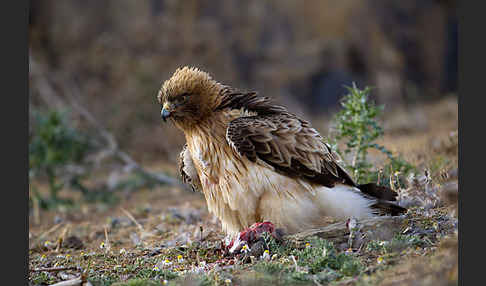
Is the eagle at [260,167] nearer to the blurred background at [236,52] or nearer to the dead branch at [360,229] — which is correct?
the dead branch at [360,229]

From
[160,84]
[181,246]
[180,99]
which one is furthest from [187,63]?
[181,246]

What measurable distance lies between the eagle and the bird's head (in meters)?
0.01

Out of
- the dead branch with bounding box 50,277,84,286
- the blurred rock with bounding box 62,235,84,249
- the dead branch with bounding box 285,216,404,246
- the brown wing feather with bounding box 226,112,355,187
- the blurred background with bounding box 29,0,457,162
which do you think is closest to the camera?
the dead branch with bounding box 50,277,84,286

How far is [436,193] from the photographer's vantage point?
4938 mm

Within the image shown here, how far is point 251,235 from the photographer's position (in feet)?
15.7

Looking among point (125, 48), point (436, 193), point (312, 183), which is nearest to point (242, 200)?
point (312, 183)

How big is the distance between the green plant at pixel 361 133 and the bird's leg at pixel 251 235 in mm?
1760

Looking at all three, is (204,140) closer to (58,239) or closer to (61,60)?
(58,239)

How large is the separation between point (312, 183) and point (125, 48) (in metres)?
10.3

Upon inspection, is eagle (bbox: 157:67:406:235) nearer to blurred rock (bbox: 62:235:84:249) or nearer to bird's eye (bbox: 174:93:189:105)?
bird's eye (bbox: 174:93:189:105)

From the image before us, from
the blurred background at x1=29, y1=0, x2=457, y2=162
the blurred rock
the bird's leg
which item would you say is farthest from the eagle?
the blurred background at x1=29, y1=0, x2=457, y2=162

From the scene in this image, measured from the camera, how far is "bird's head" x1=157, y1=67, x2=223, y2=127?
5.27 m

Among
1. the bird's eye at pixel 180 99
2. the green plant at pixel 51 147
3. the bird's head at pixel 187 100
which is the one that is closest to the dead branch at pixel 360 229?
the bird's head at pixel 187 100

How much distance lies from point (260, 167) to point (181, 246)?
130 cm
